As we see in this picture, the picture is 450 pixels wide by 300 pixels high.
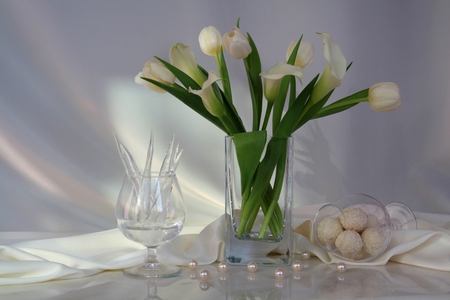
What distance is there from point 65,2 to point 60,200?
0.45 m

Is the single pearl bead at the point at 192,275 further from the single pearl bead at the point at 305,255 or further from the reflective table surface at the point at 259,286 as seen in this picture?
the single pearl bead at the point at 305,255

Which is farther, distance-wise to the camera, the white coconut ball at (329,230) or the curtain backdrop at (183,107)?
the curtain backdrop at (183,107)

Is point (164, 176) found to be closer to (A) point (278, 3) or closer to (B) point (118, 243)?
(B) point (118, 243)

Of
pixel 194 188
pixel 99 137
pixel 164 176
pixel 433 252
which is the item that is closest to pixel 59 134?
pixel 99 137

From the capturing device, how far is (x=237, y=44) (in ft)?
3.10

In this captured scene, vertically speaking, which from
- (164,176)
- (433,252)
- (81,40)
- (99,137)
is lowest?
(433,252)

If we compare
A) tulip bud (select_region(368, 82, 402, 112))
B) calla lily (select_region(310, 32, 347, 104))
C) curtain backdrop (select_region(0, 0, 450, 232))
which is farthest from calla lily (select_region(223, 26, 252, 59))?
curtain backdrop (select_region(0, 0, 450, 232))

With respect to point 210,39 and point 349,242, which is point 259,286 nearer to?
point 349,242

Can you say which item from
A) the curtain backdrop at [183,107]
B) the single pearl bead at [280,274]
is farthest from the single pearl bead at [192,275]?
the curtain backdrop at [183,107]

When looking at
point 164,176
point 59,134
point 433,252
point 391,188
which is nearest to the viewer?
point 164,176

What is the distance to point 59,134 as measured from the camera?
4.73 feet

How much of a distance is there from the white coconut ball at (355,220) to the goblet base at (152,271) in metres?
0.27

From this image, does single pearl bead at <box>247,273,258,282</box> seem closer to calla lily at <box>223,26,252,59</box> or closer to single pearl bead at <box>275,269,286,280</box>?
single pearl bead at <box>275,269,286,280</box>

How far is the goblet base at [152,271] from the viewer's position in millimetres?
964
